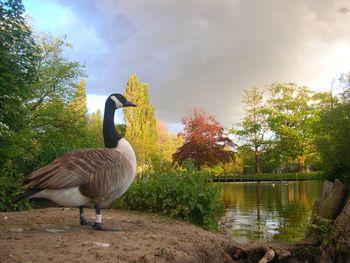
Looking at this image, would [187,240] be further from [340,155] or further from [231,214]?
[340,155]

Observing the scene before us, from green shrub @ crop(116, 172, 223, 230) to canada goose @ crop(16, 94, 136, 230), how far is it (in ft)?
9.61

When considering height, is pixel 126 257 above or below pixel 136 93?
below

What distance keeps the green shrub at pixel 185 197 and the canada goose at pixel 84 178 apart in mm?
2929

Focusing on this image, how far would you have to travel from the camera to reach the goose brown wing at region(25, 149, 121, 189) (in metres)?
6.00

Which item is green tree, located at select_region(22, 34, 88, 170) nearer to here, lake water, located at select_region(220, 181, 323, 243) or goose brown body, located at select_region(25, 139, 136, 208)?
lake water, located at select_region(220, 181, 323, 243)

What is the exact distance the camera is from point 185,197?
31.2ft

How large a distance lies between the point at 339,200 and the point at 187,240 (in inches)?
173

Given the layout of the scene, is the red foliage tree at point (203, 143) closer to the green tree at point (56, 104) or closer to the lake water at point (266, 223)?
the green tree at point (56, 104)

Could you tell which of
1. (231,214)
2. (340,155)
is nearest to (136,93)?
(340,155)

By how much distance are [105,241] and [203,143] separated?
54.9 metres

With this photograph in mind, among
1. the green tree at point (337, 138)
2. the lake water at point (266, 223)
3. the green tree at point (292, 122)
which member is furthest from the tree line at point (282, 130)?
the lake water at point (266, 223)

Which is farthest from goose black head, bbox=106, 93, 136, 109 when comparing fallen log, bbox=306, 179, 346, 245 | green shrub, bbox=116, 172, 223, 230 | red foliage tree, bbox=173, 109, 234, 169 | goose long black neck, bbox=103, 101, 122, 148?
red foliage tree, bbox=173, 109, 234, 169

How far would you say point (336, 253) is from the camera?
316 inches

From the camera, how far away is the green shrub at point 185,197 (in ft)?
31.6
